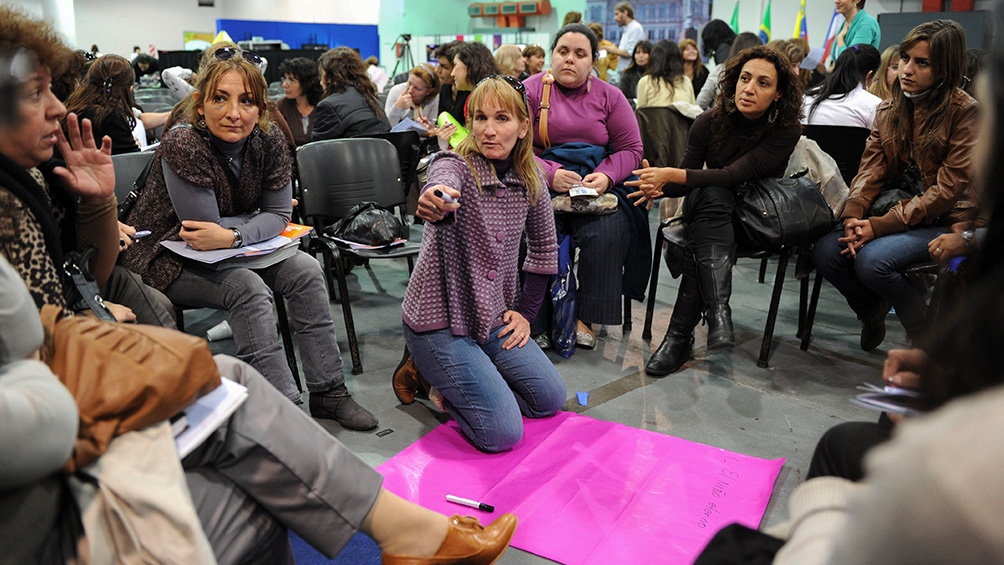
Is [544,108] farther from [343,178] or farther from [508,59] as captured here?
[508,59]

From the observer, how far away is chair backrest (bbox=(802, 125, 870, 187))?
3.79m

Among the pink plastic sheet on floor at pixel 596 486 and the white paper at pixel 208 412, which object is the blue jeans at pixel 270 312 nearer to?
the pink plastic sheet on floor at pixel 596 486

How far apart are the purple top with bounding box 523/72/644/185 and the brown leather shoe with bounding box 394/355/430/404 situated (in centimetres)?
117

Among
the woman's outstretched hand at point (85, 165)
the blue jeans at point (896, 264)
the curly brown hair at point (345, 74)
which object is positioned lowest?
the blue jeans at point (896, 264)

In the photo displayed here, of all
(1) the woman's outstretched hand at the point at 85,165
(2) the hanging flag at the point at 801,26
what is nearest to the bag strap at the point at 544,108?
(1) the woman's outstretched hand at the point at 85,165

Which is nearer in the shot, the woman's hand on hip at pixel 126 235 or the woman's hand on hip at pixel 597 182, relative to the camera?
the woman's hand on hip at pixel 126 235

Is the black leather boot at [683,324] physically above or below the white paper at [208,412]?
below

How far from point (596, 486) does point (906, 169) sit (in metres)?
1.99

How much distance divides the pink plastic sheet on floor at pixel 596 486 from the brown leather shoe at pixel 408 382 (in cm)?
22

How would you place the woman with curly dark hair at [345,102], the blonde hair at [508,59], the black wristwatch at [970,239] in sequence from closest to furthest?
the black wristwatch at [970,239] < the woman with curly dark hair at [345,102] < the blonde hair at [508,59]

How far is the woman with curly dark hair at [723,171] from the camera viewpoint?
10.4 feet

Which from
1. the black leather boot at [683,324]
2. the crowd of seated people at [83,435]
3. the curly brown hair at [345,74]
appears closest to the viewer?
the crowd of seated people at [83,435]

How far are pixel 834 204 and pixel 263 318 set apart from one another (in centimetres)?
255

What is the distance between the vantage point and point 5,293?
1140 mm
